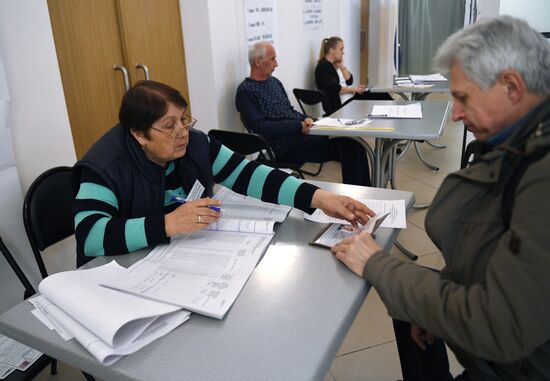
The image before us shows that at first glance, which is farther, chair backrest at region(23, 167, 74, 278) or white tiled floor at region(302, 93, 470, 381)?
white tiled floor at region(302, 93, 470, 381)

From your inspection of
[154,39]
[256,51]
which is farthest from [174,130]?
[256,51]

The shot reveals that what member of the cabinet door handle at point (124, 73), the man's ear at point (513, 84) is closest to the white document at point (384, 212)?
the man's ear at point (513, 84)

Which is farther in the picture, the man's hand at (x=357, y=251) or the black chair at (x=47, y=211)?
the black chair at (x=47, y=211)

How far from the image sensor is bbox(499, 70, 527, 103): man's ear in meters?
0.81

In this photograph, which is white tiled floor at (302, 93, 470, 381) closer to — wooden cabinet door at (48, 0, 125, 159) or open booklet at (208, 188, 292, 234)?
open booklet at (208, 188, 292, 234)

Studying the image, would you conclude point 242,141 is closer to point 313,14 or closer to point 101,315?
point 101,315

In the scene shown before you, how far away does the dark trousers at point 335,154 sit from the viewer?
308 centimetres

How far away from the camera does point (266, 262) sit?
1110mm

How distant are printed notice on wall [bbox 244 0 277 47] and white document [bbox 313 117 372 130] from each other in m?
1.35

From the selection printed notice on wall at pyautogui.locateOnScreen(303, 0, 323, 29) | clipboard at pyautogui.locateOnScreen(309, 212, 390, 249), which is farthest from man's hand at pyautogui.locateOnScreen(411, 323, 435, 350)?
printed notice on wall at pyautogui.locateOnScreen(303, 0, 323, 29)

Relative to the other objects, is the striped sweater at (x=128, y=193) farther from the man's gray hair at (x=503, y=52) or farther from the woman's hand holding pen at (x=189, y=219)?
the man's gray hair at (x=503, y=52)

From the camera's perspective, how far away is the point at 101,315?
0.85 meters

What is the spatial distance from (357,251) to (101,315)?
574 mm

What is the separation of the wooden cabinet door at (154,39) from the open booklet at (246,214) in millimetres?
1557
